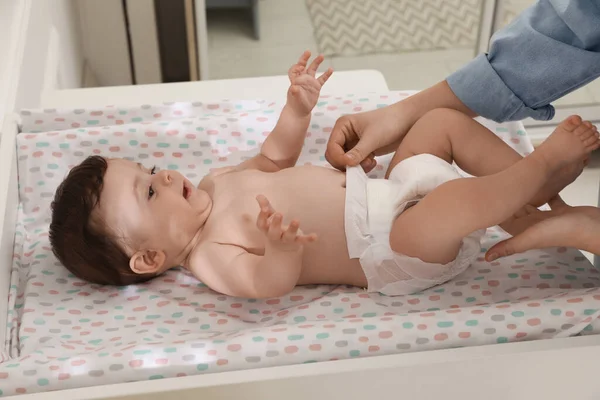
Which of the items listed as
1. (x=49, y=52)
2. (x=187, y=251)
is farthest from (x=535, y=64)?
(x=49, y=52)

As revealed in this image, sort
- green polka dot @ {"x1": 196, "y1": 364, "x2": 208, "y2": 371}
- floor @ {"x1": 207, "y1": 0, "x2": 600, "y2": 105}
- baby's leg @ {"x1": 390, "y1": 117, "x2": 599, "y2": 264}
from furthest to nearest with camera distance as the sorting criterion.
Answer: floor @ {"x1": 207, "y1": 0, "x2": 600, "y2": 105} < baby's leg @ {"x1": 390, "y1": 117, "x2": 599, "y2": 264} < green polka dot @ {"x1": 196, "y1": 364, "x2": 208, "y2": 371}

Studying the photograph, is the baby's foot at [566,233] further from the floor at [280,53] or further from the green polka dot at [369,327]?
the floor at [280,53]

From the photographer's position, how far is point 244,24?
2441 millimetres

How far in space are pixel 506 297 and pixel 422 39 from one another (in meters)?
1.61

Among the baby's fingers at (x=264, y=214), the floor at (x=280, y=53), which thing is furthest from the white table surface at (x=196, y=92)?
the floor at (x=280, y=53)

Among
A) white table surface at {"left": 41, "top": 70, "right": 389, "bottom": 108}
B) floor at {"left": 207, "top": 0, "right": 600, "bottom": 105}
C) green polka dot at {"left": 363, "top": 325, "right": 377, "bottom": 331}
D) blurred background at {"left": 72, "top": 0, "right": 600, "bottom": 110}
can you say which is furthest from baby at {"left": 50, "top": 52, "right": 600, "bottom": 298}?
floor at {"left": 207, "top": 0, "right": 600, "bottom": 105}

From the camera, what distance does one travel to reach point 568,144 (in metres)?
1.09

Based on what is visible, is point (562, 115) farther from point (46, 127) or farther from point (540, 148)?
point (46, 127)

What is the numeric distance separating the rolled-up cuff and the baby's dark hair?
60 centimetres

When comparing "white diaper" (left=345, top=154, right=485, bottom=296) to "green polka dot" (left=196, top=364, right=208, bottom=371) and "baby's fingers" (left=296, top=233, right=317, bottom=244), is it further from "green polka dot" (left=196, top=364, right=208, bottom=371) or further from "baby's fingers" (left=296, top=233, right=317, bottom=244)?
"green polka dot" (left=196, top=364, right=208, bottom=371)

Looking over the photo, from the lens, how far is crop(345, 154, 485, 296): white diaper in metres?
1.12

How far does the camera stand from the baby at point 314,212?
3.46 ft

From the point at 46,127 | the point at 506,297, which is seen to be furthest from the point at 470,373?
the point at 46,127

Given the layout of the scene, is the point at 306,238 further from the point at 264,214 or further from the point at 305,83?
the point at 305,83
